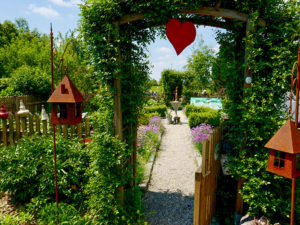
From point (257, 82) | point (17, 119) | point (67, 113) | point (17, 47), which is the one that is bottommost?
point (17, 119)

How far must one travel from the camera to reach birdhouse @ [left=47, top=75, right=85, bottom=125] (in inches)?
94.4

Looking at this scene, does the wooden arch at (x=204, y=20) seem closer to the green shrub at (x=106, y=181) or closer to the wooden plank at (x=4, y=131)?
the green shrub at (x=106, y=181)

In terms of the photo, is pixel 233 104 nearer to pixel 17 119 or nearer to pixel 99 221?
pixel 99 221

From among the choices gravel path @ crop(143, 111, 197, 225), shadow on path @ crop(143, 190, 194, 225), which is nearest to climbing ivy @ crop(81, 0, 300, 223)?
shadow on path @ crop(143, 190, 194, 225)

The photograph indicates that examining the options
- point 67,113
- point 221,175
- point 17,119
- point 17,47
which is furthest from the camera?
point 17,47

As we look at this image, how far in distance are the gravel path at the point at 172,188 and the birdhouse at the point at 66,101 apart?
6.20 feet

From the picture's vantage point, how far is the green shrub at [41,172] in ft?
11.1

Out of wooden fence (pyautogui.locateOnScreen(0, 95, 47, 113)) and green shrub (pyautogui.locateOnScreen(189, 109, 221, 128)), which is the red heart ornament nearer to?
green shrub (pyautogui.locateOnScreen(189, 109, 221, 128))

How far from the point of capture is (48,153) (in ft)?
11.9

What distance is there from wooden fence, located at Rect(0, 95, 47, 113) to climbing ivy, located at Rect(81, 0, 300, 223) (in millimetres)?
10062

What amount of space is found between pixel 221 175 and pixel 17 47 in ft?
70.4

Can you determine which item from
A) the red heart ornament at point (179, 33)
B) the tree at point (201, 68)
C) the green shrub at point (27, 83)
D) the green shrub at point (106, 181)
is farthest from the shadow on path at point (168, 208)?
the tree at point (201, 68)

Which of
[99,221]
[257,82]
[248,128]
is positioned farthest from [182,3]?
[99,221]

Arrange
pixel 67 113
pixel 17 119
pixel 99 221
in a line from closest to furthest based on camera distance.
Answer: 1. pixel 67 113
2. pixel 99 221
3. pixel 17 119
